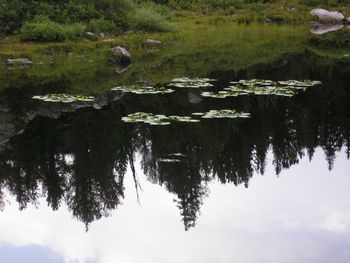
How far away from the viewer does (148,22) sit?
161 feet

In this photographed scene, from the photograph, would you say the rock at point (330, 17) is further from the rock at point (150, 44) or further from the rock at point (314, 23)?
the rock at point (150, 44)

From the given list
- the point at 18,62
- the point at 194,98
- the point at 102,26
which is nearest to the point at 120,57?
the point at 18,62

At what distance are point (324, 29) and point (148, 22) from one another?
1863 centimetres

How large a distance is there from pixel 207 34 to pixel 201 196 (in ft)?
129

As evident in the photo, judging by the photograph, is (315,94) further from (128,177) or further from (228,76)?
(128,177)

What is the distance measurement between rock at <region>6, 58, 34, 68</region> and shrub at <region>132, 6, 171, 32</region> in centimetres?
1395

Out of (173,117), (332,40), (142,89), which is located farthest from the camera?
(332,40)

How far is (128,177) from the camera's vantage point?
569 inches

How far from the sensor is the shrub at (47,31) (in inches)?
1620

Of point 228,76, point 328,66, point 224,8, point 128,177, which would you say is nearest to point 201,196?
point 128,177

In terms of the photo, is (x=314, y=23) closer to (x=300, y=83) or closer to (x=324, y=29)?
(x=324, y=29)

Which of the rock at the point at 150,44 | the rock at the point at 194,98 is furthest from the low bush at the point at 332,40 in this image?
the rock at the point at 194,98

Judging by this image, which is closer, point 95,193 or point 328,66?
point 95,193

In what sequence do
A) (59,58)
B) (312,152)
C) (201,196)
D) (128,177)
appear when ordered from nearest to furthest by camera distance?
(201,196)
(128,177)
(312,152)
(59,58)
